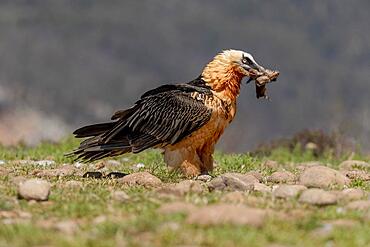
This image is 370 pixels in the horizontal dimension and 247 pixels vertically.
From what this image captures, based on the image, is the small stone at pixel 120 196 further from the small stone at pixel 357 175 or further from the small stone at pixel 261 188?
the small stone at pixel 357 175

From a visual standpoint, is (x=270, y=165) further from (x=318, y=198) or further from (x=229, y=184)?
(x=318, y=198)

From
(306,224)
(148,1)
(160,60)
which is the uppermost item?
(148,1)

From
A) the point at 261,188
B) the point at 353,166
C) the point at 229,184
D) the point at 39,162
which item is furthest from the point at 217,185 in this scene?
the point at 353,166

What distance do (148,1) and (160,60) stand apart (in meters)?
7.63

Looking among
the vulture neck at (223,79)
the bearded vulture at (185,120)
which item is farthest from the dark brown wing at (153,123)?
the vulture neck at (223,79)

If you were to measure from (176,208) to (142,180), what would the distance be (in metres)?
2.54

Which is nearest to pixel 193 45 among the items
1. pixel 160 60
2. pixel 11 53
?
pixel 160 60

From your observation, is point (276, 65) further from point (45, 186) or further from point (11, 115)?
point (45, 186)

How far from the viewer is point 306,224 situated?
6.67 metres

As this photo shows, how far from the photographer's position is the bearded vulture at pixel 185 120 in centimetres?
1033

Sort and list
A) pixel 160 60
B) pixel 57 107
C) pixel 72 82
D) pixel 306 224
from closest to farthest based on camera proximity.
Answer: pixel 306 224
pixel 57 107
pixel 72 82
pixel 160 60

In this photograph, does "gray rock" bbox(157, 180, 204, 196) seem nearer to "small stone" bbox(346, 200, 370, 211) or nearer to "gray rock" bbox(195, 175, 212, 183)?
"gray rock" bbox(195, 175, 212, 183)

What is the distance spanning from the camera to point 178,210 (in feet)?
22.4

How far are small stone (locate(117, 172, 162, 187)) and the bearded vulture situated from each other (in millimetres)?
939
